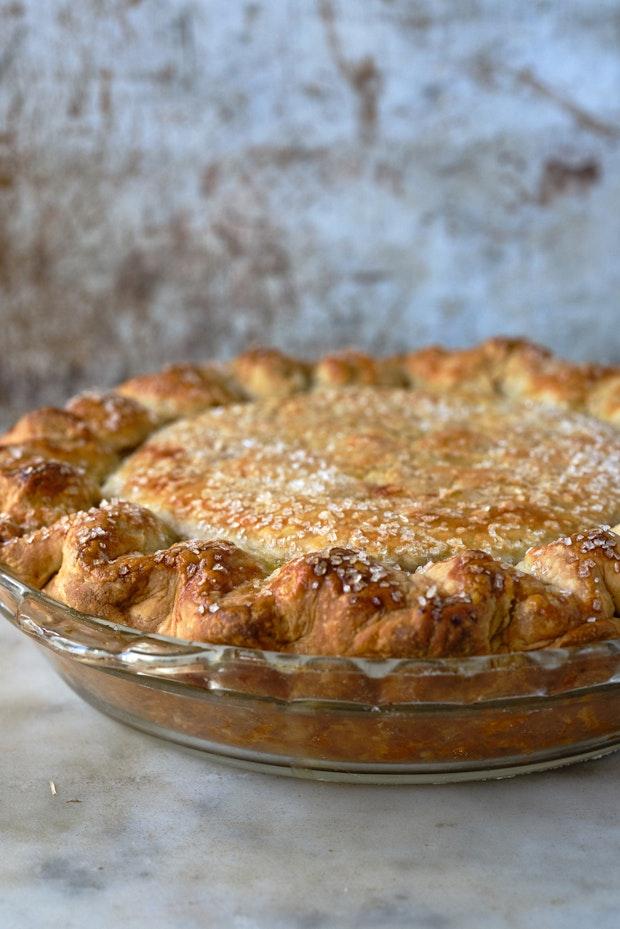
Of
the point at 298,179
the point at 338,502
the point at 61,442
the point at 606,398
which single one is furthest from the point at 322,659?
the point at 298,179

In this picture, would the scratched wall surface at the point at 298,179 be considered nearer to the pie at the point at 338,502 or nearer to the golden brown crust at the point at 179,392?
the pie at the point at 338,502

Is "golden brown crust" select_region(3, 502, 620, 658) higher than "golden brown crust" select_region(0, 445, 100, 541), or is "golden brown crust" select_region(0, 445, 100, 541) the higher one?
"golden brown crust" select_region(3, 502, 620, 658)

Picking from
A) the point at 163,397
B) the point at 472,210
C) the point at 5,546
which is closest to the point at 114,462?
the point at 163,397

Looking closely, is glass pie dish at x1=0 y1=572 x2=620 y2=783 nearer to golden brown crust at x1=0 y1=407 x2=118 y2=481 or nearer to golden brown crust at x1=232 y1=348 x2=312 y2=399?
golden brown crust at x1=0 y1=407 x2=118 y2=481

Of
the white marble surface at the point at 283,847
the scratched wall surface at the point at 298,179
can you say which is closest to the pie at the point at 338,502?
the white marble surface at the point at 283,847

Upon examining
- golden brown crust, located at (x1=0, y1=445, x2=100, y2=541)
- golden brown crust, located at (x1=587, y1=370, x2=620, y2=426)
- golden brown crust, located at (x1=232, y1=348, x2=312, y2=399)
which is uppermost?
golden brown crust, located at (x1=0, y1=445, x2=100, y2=541)

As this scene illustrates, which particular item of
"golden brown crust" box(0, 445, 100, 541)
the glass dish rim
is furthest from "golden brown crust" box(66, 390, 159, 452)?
the glass dish rim

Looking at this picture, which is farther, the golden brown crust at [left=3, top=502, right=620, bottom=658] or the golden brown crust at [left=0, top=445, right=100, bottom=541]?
the golden brown crust at [left=0, top=445, right=100, bottom=541]

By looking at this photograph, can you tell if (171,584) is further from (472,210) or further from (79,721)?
(472,210)
